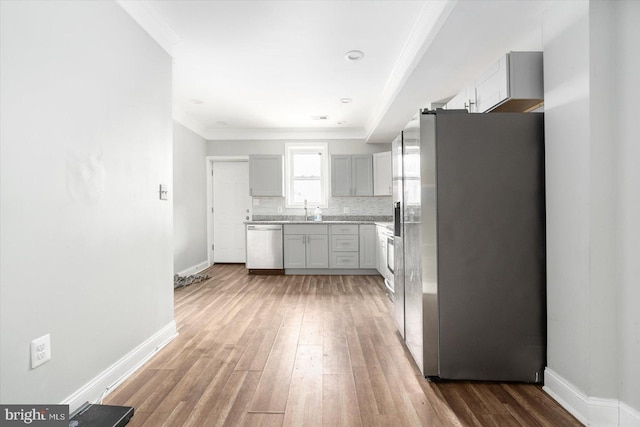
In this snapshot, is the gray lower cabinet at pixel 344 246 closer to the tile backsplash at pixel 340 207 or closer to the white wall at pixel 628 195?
the tile backsplash at pixel 340 207

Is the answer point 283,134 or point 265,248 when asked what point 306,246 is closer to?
point 265,248

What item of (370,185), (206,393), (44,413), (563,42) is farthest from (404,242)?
(370,185)

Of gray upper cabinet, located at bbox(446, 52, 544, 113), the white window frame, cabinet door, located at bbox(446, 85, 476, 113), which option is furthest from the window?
gray upper cabinet, located at bbox(446, 52, 544, 113)

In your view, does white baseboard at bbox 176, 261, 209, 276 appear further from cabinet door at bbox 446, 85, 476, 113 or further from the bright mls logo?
cabinet door at bbox 446, 85, 476, 113

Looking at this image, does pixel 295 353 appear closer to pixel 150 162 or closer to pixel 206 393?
pixel 206 393

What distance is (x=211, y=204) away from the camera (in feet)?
20.5

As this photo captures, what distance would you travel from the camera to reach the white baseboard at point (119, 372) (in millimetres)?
1727

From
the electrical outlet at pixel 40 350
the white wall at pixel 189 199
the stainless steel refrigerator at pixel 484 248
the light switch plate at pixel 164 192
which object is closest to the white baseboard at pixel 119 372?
the electrical outlet at pixel 40 350

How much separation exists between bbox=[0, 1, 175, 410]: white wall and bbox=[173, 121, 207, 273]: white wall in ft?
8.27

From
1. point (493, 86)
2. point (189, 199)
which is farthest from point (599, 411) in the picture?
point (189, 199)

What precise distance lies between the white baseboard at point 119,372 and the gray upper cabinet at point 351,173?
153 inches

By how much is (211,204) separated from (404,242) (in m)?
4.72

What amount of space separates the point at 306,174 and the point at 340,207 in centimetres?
93

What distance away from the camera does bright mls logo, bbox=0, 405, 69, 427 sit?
131 cm
